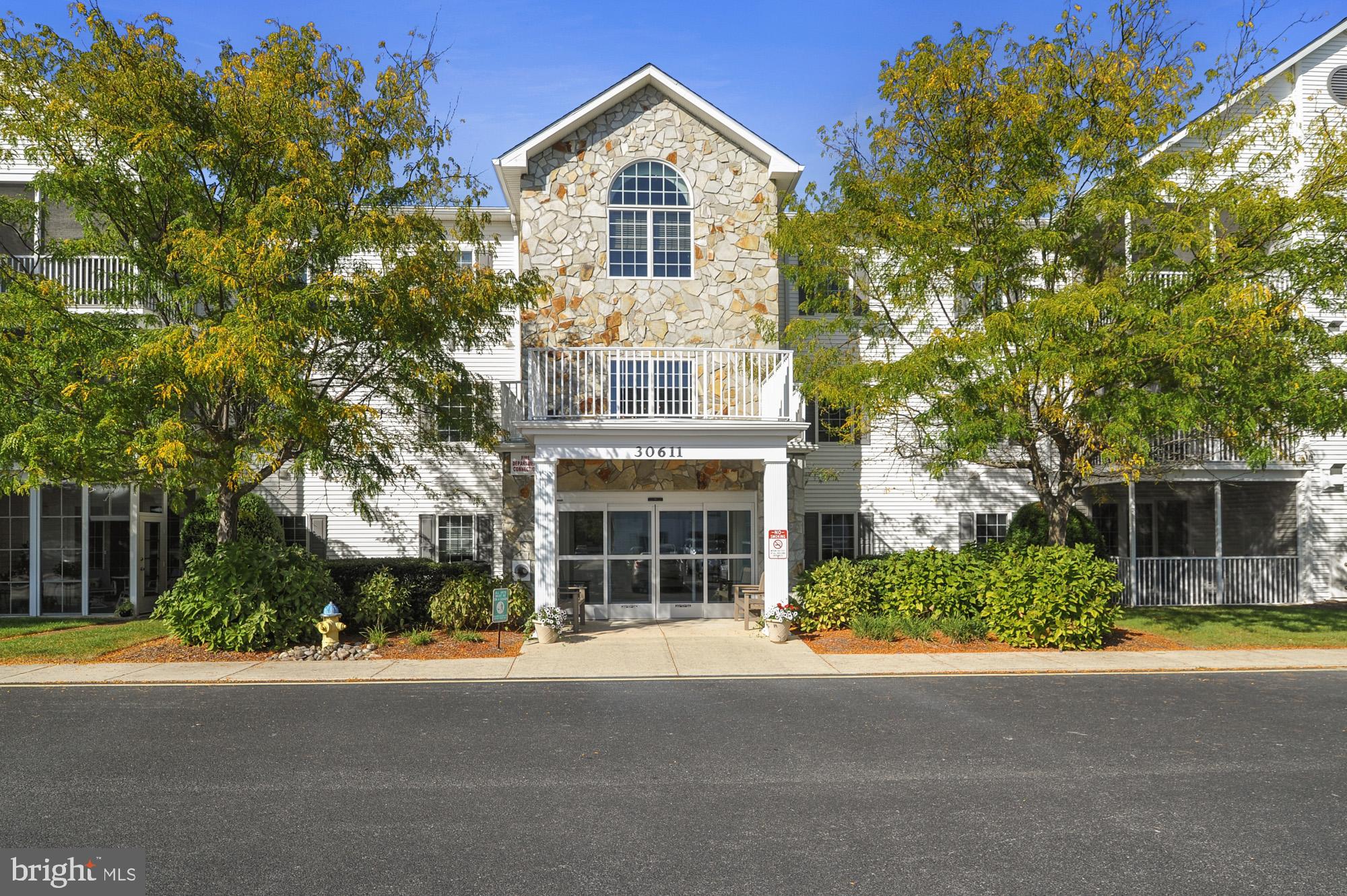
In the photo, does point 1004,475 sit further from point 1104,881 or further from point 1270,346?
point 1104,881

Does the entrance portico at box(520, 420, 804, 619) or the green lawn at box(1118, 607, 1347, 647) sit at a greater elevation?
the entrance portico at box(520, 420, 804, 619)

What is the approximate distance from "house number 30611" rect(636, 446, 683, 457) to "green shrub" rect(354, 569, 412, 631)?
15.3 ft

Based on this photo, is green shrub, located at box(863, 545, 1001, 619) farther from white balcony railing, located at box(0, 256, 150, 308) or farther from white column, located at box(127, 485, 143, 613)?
white column, located at box(127, 485, 143, 613)

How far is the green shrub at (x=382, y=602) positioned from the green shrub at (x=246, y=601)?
0.86 metres

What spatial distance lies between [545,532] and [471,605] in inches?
69.5

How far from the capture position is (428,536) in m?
19.8

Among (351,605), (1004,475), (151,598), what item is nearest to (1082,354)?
(1004,475)

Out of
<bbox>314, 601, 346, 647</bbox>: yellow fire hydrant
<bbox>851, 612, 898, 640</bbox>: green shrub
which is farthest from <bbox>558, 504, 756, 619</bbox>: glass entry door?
<bbox>314, 601, 346, 647</bbox>: yellow fire hydrant

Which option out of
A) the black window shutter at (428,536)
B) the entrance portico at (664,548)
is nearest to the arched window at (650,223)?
the entrance portico at (664,548)

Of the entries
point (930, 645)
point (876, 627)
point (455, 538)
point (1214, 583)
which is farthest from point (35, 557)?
point (1214, 583)

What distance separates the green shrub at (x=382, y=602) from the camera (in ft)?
48.5

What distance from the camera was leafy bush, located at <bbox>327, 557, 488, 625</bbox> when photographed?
15.6 metres

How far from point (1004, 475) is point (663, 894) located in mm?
17597

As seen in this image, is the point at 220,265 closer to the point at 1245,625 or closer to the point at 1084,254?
the point at 1084,254
